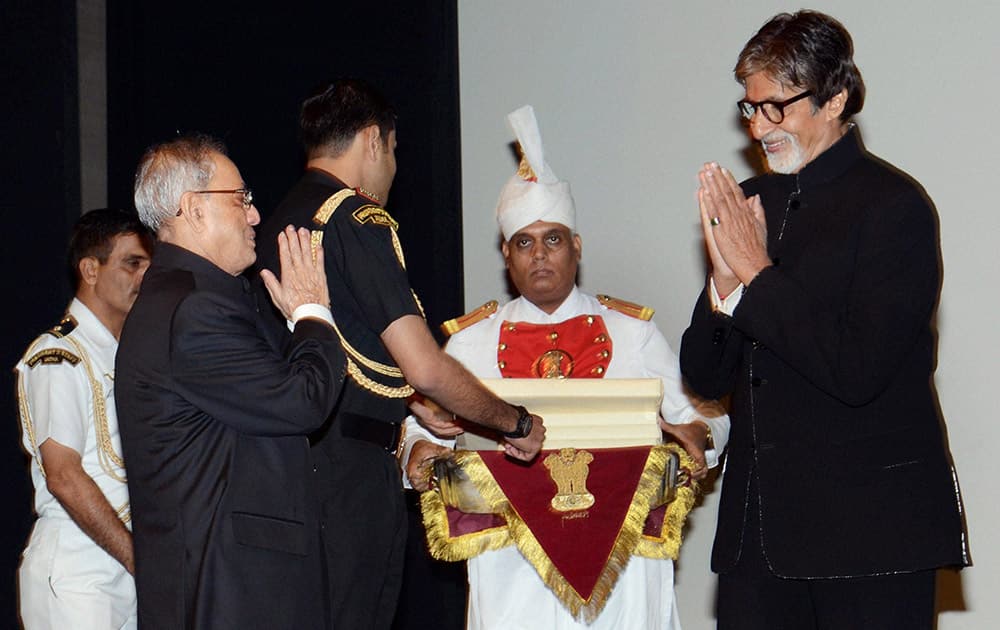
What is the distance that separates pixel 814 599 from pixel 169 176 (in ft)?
5.25

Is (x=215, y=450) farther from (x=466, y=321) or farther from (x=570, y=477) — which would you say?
(x=466, y=321)

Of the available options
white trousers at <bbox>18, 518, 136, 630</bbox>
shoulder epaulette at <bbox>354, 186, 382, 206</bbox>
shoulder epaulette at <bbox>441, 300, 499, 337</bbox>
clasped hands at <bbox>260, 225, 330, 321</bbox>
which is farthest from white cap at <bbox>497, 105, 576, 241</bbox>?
white trousers at <bbox>18, 518, 136, 630</bbox>

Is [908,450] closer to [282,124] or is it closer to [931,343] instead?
[931,343]

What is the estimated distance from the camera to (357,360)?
3117 millimetres

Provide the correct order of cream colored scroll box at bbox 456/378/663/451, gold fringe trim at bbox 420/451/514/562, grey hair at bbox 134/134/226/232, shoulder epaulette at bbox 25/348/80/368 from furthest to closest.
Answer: shoulder epaulette at bbox 25/348/80/368, gold fringe trim at bbox 420/451/514/562, cream colored scroll box at bbox 456/378/663/451, grey hair at bbox 134/134/226/232

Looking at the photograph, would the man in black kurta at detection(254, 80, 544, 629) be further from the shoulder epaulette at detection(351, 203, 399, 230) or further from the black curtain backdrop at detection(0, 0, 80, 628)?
the black curtain backdrop at detection(0, 0, 80, 628)

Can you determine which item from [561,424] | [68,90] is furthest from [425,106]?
[561,424]

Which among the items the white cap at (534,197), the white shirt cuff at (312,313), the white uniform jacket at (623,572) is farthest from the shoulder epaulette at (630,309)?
the white shirt cuff at (312,313)

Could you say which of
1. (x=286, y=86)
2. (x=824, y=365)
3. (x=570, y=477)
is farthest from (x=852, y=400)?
(x=286, y=86)

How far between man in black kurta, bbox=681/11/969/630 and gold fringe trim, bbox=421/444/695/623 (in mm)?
803

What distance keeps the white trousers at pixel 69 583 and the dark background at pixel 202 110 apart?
4.87ft

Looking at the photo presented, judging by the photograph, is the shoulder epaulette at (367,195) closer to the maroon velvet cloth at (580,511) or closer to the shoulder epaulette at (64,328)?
the maroon velvet cloth at (580,511)

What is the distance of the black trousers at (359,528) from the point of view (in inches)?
119

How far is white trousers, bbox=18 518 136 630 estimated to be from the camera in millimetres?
3590
